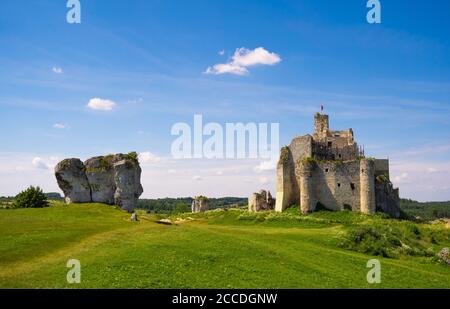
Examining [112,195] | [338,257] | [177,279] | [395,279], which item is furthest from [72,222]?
[395,279]

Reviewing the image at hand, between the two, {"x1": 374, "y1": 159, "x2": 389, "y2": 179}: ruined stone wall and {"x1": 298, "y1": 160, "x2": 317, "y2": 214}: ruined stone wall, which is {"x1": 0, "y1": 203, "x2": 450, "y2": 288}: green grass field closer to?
{"x1": 298, "y1": 160, "x2": 317, "y2": 214}: ruined stone wall

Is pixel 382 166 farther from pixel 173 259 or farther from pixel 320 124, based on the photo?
pixel 173 259

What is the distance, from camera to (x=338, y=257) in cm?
3170

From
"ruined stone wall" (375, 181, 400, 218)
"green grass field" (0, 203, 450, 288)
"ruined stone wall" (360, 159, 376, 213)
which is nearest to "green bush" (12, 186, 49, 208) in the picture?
"green grass field" (0, 203, 450, 288)

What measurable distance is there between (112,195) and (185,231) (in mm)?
18282

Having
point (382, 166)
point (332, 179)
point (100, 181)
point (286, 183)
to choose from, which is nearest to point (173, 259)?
point (100, 181)

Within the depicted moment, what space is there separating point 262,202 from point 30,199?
123 ft

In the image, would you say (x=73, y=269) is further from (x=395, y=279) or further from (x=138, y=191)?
(x=138, y=191)

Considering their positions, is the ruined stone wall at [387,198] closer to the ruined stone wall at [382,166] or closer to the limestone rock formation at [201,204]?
the ruined stone wall at [382,166]

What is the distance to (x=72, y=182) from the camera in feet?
161

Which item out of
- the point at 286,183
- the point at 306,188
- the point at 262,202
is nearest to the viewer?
the point at 306,188

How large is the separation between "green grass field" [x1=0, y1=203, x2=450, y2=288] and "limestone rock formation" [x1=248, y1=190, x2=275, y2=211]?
3143 cm

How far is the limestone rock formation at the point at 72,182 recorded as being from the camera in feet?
160
